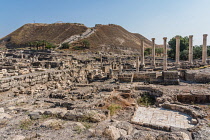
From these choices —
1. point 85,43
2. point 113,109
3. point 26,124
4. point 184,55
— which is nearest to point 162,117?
point 113,109

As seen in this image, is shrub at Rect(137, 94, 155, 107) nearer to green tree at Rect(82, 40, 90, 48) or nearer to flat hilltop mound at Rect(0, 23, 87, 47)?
green tree at Rect(82, 40, 90, 48)

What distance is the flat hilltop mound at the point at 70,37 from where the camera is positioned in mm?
89938

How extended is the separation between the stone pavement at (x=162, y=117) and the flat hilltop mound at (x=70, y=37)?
73471 millimetres

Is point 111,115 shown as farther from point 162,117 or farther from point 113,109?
point 162,117

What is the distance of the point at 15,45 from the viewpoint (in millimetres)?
89688

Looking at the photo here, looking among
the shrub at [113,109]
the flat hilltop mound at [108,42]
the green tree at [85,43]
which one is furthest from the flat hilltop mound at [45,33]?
the shrub at [113,109]

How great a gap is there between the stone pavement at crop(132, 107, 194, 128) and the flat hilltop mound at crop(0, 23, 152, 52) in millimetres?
73471

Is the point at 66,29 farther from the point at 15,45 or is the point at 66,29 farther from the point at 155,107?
the point at 155,107

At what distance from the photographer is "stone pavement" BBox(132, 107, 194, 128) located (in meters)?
8.10

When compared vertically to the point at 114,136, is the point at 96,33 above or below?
above

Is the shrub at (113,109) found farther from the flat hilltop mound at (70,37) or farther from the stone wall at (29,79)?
the flat hilltop mound at (70,37)

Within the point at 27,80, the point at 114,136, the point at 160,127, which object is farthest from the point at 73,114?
the point at 27,80

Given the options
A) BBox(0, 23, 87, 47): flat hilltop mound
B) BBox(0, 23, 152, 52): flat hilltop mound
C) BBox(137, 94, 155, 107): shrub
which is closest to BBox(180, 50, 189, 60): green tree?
BBox(0, 23, 152, 52): flat hilltop mound

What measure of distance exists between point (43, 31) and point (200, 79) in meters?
111
